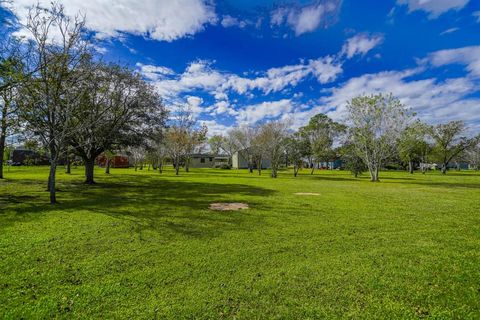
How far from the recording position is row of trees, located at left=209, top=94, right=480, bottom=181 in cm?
2364

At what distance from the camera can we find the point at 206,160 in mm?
68000

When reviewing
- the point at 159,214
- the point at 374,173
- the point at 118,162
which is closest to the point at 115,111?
the point at 159,214

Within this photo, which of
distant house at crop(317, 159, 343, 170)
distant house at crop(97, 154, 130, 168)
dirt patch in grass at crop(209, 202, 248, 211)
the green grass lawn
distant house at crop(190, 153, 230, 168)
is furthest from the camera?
distant house at crop(317, 159, 343, 170)

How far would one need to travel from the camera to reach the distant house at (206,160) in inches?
2618

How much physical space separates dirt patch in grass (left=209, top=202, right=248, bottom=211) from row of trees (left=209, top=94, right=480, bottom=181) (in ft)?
63.9

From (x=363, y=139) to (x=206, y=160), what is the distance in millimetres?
48735

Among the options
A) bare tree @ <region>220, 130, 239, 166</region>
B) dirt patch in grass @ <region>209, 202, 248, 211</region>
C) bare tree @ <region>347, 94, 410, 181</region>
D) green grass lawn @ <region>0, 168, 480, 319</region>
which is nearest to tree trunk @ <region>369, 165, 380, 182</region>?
bare tree @ <region>347, 94, 410, 181</region>

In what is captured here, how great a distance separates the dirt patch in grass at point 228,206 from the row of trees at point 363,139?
19.5 metres

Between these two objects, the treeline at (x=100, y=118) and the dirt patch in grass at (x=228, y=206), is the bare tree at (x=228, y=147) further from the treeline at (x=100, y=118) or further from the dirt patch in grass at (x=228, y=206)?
the dirt patch in grass at (x=228, y=206)

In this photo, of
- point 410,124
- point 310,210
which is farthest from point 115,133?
point 410,124

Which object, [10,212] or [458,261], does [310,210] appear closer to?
[458,261]

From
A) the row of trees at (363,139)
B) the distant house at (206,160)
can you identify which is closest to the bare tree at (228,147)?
the distant house at (206,160)

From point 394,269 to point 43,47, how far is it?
1415cm

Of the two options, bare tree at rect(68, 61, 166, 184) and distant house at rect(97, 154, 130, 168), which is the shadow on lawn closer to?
bare tree at rect(68, 61, 166, 184)
